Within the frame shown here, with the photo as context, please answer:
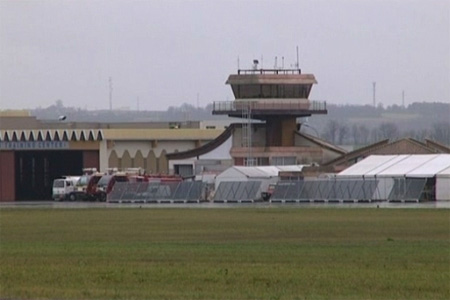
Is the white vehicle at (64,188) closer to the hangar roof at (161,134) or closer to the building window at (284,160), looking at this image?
the hangar roof at (161,134)

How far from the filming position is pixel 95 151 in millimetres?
130375

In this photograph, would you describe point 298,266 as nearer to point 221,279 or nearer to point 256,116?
point 221,279

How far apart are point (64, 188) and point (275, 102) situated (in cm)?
2143

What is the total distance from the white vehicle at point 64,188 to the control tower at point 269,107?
15703 millimetres

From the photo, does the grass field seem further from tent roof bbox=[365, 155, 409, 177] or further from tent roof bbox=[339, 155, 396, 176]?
tent roof bbox=[339, 155, 396, 176]

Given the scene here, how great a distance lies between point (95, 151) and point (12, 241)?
267 feet

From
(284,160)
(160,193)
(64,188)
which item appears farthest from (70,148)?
(160,193)

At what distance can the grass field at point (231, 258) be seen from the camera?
95.9 feet

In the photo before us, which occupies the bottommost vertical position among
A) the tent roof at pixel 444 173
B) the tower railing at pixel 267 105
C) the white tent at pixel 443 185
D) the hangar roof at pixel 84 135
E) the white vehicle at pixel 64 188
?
the white vehicle at pixel 64 188

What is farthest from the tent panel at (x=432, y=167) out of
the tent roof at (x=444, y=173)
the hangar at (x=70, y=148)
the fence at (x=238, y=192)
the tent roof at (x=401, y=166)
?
the hangar at (x=70, y=148)

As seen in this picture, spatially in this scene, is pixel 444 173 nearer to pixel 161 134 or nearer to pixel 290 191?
pixel 290 191

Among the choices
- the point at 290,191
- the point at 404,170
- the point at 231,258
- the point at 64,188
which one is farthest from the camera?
the point at 64,188

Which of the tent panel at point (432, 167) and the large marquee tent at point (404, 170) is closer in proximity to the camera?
the large marquee tent at point (404, 170)

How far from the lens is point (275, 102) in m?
124
